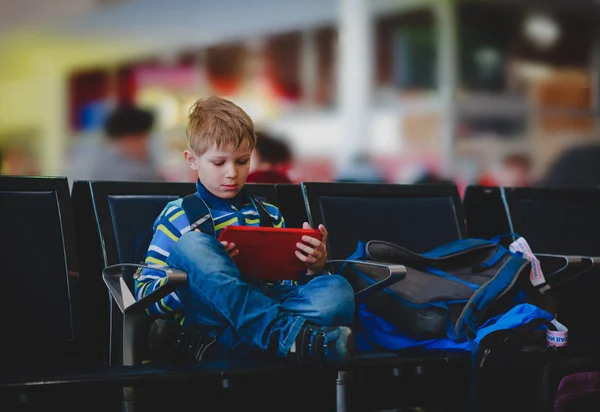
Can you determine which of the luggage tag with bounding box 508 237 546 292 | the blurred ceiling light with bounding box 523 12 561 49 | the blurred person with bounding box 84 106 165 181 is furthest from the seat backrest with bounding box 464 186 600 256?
the blurred ceiling light with bounding box 523 12 561 49

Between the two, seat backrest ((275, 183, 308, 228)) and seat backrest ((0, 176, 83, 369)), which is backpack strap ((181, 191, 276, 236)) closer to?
seat backrest ((0, 176, 83, 369))

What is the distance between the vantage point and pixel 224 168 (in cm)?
213

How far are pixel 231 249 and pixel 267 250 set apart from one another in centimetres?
10

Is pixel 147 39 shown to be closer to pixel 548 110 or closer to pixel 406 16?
pixel 406 16

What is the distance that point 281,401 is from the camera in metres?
2.39

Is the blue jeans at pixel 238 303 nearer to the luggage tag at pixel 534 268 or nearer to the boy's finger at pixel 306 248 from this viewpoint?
the boy's finger at pixel 306 248

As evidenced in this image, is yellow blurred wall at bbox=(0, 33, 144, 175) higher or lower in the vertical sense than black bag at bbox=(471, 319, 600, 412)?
higher

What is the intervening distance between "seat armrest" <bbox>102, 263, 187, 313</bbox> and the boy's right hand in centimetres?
14

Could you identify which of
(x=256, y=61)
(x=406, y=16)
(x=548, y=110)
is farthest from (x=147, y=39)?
(x=548, y=110)

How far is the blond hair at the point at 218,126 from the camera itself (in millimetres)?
2117

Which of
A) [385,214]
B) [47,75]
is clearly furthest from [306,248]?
[47,75]

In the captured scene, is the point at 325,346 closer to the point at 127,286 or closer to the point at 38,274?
the point at 127,286

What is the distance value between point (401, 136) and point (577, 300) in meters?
6.27

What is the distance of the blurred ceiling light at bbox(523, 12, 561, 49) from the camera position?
31.7ft
